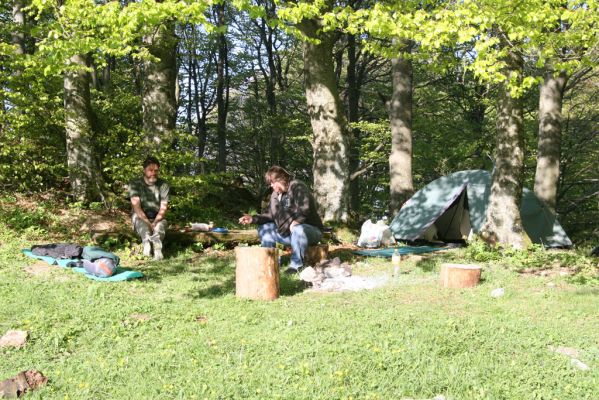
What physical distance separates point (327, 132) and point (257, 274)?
471 centimetres

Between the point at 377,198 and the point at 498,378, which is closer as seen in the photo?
the point at 498,378

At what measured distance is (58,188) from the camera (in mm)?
10742

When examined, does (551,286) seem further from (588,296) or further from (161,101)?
(161,101)

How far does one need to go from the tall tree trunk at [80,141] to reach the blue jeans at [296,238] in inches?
166

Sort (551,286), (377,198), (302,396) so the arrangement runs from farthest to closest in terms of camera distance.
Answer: (377,198), (551,286), (302,396)

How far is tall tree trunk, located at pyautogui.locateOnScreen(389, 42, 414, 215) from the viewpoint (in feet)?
40.0

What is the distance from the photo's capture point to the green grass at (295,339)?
342 cm

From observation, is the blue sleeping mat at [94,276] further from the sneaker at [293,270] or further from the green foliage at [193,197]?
the green foliage at [193,197]

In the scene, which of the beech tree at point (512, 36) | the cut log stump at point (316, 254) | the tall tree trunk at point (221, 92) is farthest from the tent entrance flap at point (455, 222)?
the tall tree trunk at point (221, 92)

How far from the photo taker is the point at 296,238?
679cm

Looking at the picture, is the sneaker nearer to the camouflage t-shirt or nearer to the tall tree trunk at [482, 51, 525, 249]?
the camouflage t-shirt

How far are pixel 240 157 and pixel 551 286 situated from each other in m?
17.9

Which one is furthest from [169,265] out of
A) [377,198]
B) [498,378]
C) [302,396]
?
[377,198]

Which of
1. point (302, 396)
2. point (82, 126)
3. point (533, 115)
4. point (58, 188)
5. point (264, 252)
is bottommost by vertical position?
point (302, 396)
